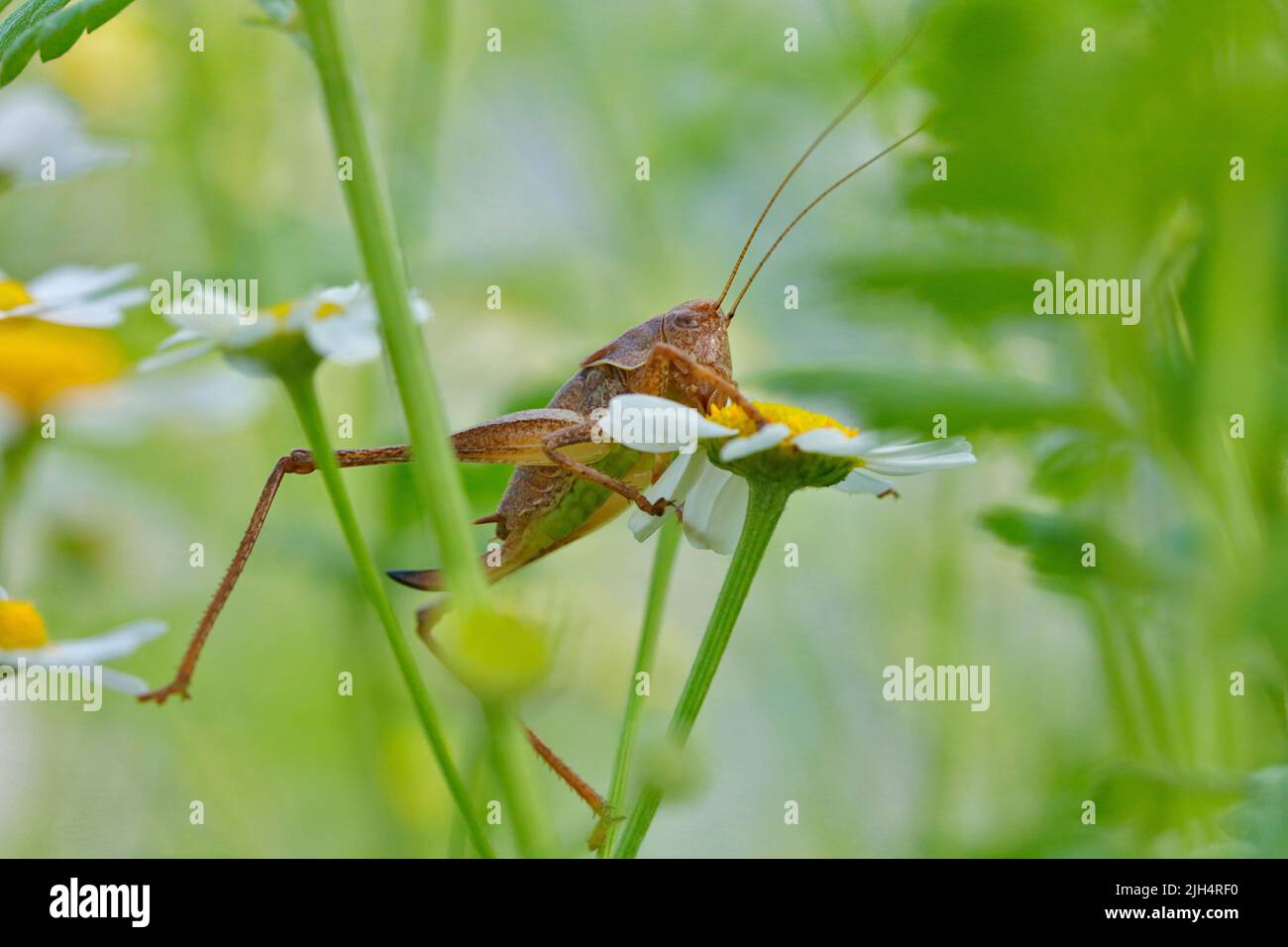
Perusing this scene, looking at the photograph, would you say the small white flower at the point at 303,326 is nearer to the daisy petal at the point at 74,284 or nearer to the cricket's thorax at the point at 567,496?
the daisy petal at the point at 74,284

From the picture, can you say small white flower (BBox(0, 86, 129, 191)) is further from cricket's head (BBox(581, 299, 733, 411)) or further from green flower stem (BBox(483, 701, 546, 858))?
green flower stem (BBox(483, 701, 546, 858))

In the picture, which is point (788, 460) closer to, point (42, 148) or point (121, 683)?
point (121, 683)

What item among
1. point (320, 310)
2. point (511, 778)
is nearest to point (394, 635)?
point (511, 778)

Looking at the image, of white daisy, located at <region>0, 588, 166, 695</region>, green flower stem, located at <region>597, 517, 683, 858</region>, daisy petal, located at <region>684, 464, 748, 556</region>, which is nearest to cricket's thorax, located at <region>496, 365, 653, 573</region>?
daisy petal, located at <region>684, 464, 748, 556</region>

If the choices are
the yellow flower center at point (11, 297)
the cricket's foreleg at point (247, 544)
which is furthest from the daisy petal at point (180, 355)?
the yellow flower center at point (11, 297)

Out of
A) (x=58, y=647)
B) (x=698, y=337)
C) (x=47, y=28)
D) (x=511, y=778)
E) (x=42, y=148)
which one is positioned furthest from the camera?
(x=698, y=337)
